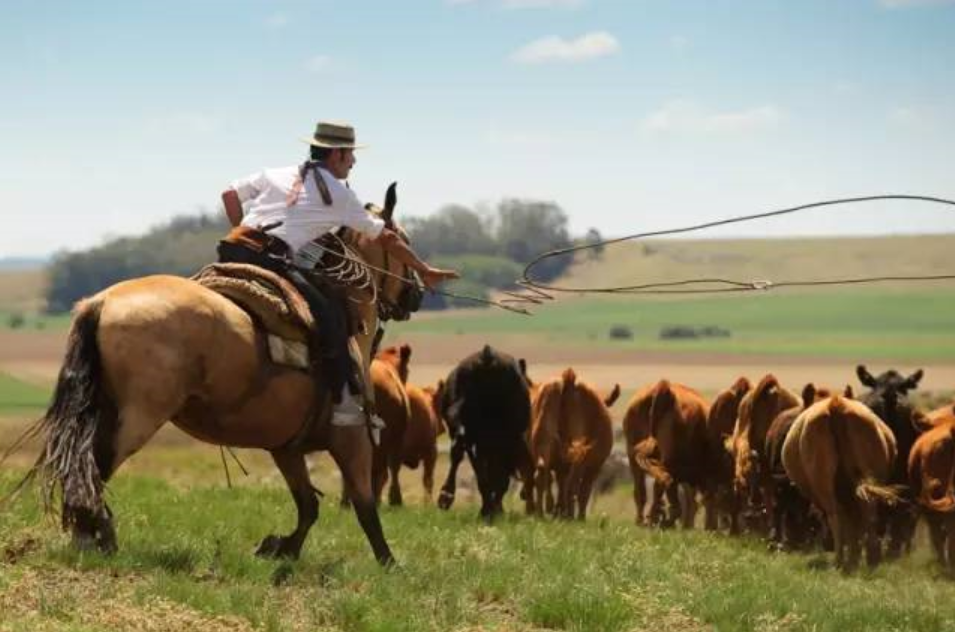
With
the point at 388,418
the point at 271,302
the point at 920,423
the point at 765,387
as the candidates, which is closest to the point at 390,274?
the point at 271,302

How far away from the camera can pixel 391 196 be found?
1131cm

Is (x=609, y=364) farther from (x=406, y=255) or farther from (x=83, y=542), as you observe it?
(x=83, y=542)

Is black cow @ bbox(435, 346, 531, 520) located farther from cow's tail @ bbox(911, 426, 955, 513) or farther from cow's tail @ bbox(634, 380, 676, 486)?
cow's tail @ bbox(911, 426, 955, 513)

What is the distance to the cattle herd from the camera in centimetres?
1656

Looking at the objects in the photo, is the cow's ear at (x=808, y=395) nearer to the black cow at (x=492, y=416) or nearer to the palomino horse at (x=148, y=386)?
the black cow at (x=492, y=416)

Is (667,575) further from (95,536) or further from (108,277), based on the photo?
(108,277)

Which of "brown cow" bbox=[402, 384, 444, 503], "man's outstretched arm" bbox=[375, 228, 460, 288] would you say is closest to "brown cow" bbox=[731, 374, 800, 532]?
"brown cow" bbox=[402, 384, 444, 503]

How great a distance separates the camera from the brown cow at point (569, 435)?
20.9 m

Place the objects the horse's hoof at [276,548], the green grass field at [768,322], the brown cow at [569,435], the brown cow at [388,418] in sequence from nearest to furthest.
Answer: the horse's hoof at [276,548]
the brown cow at [388,418]
the brown cow at [569,435]
the green grass field at [768,322]

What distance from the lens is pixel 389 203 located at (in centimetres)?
1134

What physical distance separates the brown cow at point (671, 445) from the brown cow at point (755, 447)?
992mm

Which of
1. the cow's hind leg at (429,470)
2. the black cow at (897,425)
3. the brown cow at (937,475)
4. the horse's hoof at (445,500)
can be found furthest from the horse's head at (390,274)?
the cow's hind leg at (429,470)

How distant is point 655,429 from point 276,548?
34.6 feet

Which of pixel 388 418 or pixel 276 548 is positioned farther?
pixel 388 418
